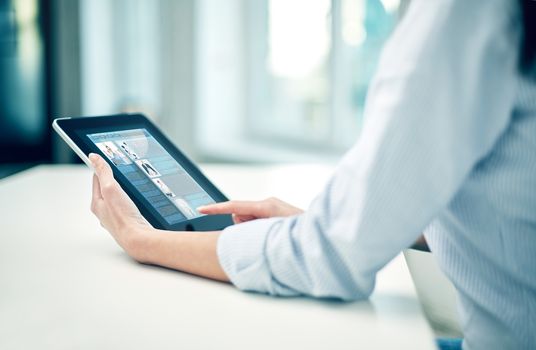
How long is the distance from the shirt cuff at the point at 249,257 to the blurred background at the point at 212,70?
2.02 metres

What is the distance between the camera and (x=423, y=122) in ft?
2.01

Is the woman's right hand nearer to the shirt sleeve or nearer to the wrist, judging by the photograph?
the wrist

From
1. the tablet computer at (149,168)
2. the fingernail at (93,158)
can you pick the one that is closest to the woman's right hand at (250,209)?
the tablet computer at (149,168)

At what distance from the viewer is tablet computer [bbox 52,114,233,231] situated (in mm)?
878

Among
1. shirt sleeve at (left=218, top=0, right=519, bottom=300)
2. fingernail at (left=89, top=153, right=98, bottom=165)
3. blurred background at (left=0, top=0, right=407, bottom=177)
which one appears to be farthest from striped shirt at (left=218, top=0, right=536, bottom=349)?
blurred background at (left=0, top=0, right=407, bottom=177)

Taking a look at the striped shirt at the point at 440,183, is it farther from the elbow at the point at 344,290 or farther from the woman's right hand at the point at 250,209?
the woman's right hand at the point at 250,209

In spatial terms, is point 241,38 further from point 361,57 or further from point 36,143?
point 36,143

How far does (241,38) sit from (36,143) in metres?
1.01

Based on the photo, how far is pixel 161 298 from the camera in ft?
2.32

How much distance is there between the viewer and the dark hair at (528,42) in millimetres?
626

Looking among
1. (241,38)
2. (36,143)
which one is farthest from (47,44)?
(241,38)

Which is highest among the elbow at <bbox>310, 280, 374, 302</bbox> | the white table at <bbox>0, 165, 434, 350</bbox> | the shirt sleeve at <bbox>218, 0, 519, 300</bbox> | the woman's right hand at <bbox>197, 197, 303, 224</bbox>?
the shirt sleeve at <bbox>218, 0, 519, 300</bbox>

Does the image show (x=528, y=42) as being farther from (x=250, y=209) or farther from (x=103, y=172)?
(x=103, y=172)

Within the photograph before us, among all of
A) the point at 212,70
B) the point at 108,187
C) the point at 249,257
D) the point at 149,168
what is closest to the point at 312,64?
the point at 212,70
